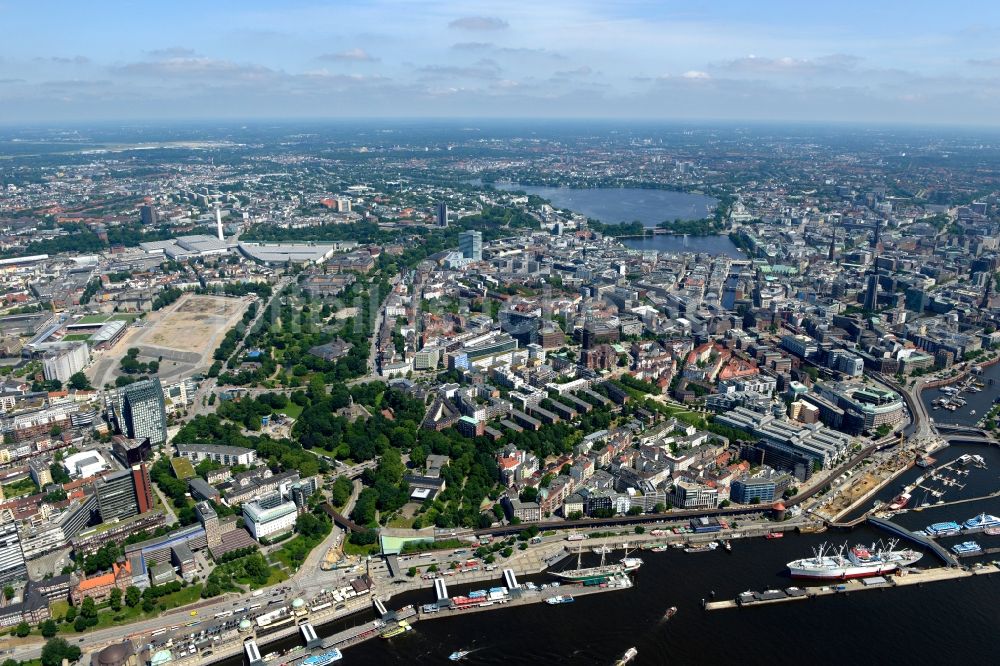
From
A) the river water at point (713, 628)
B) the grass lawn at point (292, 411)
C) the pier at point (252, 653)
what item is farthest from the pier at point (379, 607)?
the grass lawn at point (292, 411)

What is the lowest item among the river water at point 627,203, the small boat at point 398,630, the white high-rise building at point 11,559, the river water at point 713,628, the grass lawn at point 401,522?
the river water at point 713,628

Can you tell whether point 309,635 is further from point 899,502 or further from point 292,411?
point 899,502

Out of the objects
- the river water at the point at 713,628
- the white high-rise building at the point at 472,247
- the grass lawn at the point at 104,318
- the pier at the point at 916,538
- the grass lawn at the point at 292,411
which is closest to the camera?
the river water at the point at 713,628

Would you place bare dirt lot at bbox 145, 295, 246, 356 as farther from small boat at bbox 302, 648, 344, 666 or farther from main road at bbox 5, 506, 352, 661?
small boat at bbox 302, 648, 344, 666

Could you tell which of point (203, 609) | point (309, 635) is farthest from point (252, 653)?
point (203, 609)

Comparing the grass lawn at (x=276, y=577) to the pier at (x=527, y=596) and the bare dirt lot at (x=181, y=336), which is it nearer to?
the pier at (x=527, y=596)

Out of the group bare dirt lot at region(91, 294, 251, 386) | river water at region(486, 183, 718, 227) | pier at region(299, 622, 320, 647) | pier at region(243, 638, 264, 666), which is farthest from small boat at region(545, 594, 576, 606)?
river water at region(486, 183, 718, 227)

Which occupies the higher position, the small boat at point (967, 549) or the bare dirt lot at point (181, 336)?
the bare dirt lot at point (181, 336)

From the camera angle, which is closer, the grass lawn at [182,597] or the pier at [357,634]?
the pier at [357,634]
